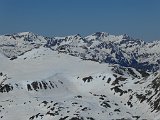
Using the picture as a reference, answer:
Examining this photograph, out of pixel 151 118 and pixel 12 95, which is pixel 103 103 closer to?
pixel 151 118

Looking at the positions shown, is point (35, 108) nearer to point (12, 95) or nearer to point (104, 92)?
point (12, 95)

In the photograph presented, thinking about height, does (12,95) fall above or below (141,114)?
above

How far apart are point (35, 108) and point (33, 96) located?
21085 millimetres

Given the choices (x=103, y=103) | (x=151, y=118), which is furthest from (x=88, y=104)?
(x=151, y=118)

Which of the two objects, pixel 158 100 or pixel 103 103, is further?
pixel 103 103

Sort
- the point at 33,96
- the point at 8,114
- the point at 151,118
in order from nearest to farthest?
1. the point at 151,118
2. the point at 8,114
3. the point at 33,96

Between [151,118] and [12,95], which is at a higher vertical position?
[12,95]

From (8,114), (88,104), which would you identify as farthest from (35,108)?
(88,104)

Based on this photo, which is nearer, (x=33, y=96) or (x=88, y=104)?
(x=88, y=104)

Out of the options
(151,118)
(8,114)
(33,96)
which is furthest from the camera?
(33,96)

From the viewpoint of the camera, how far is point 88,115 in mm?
155500

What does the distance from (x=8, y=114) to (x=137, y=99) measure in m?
53.2

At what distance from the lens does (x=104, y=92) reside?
652ft

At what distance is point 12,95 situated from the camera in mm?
195000
